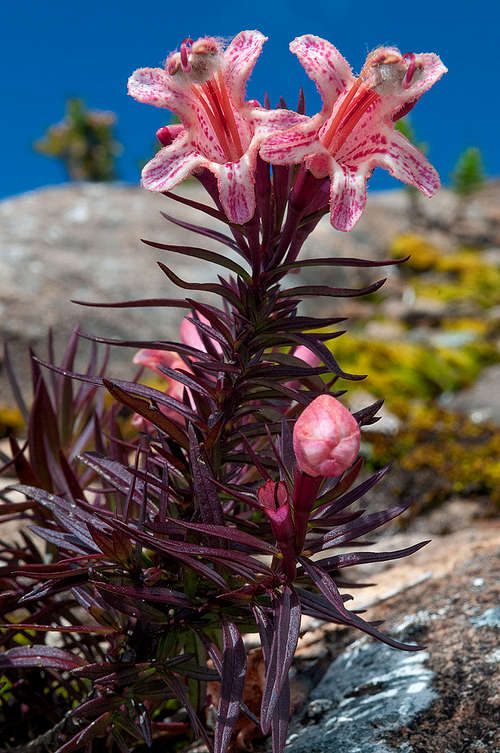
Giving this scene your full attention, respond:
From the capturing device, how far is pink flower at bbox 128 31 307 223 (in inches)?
28.0

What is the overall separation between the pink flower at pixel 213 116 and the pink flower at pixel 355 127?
42 millimetres

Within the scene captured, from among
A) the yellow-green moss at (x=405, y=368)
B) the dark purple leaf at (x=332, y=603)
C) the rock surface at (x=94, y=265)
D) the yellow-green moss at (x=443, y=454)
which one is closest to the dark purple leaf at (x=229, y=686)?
the dark purple leaf at (x=332, y=603)

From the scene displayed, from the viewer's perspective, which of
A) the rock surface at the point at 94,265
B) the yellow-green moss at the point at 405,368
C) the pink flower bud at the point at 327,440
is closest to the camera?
the pink flower bud at the point at 327,440

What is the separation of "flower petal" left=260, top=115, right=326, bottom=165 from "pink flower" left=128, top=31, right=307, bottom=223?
2 centimetres

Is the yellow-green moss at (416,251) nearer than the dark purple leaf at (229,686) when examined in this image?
No

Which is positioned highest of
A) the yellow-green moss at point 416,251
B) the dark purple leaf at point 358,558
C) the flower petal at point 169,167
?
the yellow-green moss at point 416,251

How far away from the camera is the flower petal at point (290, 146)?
71 centimetres

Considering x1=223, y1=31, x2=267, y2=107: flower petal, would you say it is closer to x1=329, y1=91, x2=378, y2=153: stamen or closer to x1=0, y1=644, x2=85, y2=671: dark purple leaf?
x1=329, y1=91, x2=378, y2=153: stamen

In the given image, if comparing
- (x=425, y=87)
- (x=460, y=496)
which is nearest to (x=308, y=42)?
(x=425, y=87)

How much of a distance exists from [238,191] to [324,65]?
0.20 m

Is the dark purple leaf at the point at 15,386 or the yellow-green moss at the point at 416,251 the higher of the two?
the yellow-green moss at the point at 416,251

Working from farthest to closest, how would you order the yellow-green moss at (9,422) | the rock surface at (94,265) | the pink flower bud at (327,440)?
the rock surface at (94,265) < the yellow-green moss at (9,422) < the pink flower bud at (327,440)

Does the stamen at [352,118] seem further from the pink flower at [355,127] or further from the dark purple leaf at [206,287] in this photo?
the dark purple leaf at [206,287]

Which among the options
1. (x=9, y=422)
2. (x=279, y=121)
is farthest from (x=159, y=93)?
(x=9, y=422)
